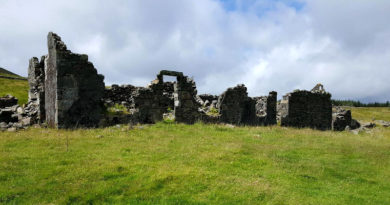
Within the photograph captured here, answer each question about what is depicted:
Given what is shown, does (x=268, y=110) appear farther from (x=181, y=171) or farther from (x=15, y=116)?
(x=15, y=116)

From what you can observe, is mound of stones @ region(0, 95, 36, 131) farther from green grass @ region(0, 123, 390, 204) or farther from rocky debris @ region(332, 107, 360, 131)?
rocky debris @ region(332, 107, 360, 131)

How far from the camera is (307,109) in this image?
23.3 m

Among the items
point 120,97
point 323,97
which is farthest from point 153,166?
point 323,97

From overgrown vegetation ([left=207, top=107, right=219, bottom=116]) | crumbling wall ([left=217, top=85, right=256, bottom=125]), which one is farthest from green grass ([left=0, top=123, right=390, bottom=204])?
crumbling wall ([left=217, top=85, right=256, bottom=125])

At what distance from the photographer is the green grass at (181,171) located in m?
6.39

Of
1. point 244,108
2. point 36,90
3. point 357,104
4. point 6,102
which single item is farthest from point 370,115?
point 6,102

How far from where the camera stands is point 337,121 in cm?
2534

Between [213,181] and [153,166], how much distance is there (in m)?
1.94

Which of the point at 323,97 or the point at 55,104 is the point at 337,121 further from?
the point at 55,104

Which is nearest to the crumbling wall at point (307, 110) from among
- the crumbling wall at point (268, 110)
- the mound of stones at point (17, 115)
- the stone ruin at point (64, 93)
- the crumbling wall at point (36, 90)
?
the crumbling wall at point (268, 110)

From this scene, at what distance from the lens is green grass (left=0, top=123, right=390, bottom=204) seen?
21.0 ft

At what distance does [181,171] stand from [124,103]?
49.3 feet

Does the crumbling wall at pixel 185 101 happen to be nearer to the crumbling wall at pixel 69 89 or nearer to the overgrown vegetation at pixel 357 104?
the crumbling wall at pixel 69 89

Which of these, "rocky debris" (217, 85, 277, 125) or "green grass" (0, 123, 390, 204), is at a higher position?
"rocky debris" (217, 85, 277, 125)
